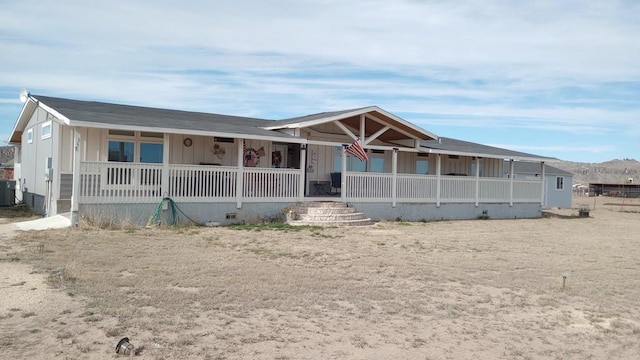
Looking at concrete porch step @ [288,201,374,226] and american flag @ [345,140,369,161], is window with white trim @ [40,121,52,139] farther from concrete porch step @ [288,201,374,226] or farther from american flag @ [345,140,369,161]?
american flag @ [345,140,369,161]

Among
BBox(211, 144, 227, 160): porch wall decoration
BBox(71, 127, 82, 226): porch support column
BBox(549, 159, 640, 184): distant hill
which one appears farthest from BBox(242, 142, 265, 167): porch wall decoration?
BBox(549, 159, 640, 184): distant hill

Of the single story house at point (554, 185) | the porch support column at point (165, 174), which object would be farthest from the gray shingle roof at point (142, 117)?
the single story house at point (554, 185)

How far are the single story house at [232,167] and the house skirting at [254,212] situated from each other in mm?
35

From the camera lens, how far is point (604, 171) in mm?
102000

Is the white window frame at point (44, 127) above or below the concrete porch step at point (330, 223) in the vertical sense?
above

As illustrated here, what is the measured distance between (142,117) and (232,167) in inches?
117

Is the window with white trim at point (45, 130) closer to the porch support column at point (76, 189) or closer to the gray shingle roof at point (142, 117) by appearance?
the gray shingle roof at point (142, 117)

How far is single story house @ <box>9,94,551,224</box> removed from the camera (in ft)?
45.8

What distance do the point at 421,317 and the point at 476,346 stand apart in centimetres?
103

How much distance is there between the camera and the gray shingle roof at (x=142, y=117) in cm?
1366

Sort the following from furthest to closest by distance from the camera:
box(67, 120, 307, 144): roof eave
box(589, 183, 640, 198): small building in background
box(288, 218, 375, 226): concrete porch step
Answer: box(589, 183, 640, 198): small building in background < box(288, 218, 375, 226): concrete porch step < box(67, 120, 307, 144): roof eave

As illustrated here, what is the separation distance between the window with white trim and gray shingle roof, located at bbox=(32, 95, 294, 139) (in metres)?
0.75

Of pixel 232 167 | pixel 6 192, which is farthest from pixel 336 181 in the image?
pixel 6 192

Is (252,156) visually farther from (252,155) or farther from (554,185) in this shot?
(554,185)
